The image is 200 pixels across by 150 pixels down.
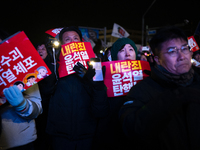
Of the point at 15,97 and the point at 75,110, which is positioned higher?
the point at 15,97

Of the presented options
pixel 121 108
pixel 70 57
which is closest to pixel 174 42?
pixel 121 108

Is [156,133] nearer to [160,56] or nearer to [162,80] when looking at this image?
[162,80]

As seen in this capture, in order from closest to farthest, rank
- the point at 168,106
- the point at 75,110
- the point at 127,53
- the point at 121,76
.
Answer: the point at 168,106
the point at 75,110
the point at 121,76
the point at 127,53

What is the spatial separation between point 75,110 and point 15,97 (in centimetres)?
72

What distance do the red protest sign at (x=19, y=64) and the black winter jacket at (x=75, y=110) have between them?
0.48 m

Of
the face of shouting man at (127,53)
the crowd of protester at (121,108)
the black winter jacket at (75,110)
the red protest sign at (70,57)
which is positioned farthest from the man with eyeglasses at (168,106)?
the red protest sign at (70,57)

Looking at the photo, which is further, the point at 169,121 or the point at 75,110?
the point at 75,110

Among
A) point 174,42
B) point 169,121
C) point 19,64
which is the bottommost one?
point 169,121

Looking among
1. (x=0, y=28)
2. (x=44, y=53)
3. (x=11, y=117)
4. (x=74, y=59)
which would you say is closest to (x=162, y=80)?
(x=74, y=59)

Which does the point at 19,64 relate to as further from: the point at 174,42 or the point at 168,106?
the point at 174,42

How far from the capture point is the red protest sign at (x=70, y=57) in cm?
176

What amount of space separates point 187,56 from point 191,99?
1.82 ft

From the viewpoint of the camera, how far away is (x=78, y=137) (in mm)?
1590

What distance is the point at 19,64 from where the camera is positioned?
4.32 ft
